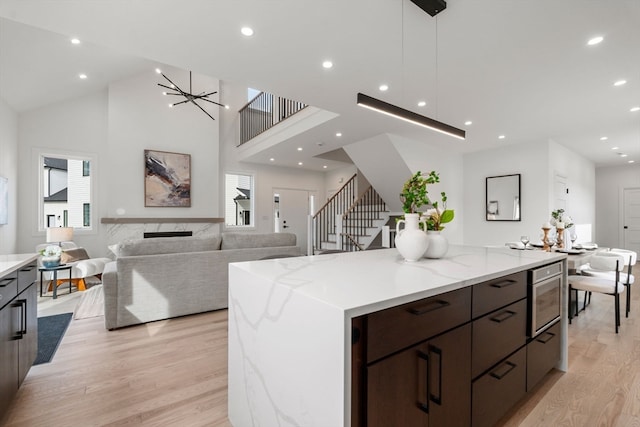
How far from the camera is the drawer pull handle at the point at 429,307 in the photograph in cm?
112

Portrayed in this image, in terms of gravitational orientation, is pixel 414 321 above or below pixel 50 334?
above

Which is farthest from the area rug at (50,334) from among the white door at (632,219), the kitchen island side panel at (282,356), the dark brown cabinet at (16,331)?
the white door at (632,219)

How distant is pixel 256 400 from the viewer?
137 cm

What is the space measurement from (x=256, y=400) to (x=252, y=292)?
0.50m

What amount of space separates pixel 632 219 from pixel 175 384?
39.1 feet

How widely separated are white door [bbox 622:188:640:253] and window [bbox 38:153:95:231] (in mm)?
14055

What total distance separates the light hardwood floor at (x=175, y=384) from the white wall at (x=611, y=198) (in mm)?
7808

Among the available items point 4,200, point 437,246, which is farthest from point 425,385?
point 4,200

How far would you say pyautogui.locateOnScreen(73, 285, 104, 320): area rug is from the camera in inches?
141

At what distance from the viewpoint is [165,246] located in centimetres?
343

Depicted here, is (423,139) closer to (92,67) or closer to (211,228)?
(211,228)

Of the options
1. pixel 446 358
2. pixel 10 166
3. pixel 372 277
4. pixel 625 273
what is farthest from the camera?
pixel 10 166

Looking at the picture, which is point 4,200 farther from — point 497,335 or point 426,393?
point 497,335

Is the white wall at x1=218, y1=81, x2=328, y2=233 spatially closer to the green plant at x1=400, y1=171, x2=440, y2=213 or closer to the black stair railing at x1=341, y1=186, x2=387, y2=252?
the black stair railing at x1=341, y1=186, x2=387, y2=252
